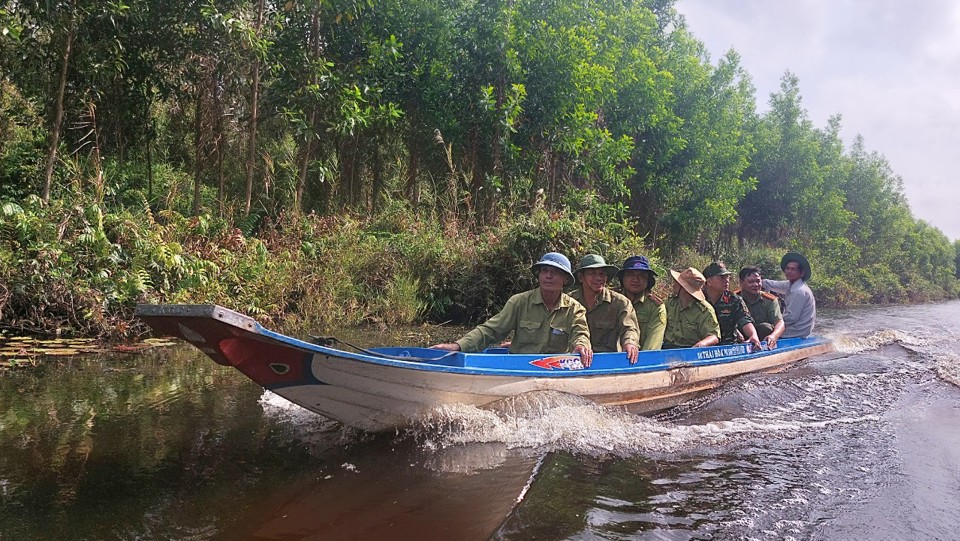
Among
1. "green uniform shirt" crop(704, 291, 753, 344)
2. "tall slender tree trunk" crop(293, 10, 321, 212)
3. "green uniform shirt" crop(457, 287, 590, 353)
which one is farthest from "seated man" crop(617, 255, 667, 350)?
"tall slender tree trunk" crop(293, 10, 321, 212)

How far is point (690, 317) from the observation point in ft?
23.5

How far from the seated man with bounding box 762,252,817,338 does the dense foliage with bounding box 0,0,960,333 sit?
2953 millimetres

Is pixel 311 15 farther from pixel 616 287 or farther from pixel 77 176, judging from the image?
pixel 616 287

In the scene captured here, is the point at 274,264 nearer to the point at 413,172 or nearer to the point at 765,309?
the point at 413,172

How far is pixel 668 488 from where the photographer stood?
383 cm

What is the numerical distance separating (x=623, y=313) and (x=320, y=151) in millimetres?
9337

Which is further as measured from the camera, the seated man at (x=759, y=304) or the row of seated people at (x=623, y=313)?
the seated man at (x=759, y=304)

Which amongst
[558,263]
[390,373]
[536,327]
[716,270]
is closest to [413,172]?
[716,270]

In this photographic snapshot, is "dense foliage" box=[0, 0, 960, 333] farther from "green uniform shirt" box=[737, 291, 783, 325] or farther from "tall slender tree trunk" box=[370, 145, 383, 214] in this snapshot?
"green uniform shirt" box=[737, 291, 783, 325]

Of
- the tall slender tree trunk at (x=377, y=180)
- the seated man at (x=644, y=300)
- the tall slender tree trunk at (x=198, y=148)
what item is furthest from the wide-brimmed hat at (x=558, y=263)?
the tall slender tree trunk at (x=377, y=180)

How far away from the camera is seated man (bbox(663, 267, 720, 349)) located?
275 inches

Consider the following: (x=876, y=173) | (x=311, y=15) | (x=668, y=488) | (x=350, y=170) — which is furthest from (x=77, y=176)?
(x=876, y=173)

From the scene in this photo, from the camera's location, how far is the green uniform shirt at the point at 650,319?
253 inches

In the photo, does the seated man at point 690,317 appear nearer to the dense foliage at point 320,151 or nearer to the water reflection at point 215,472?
the dense foliage at point 320,151
